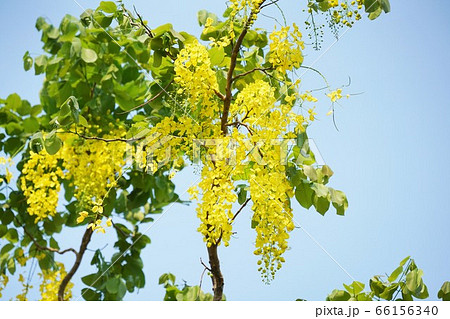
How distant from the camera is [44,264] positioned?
1966mm

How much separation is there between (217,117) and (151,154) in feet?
0.55

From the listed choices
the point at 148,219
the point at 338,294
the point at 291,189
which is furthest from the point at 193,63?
the point at 148,219

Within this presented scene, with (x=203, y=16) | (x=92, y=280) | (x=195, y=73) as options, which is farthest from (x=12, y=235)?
(x=195, y=73)

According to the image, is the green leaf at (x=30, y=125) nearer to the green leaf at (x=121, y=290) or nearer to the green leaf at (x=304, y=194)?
the green leaf at (x=121, y=290)

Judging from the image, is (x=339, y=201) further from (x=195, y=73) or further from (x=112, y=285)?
(x=112, y=285)

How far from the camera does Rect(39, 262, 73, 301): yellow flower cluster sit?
6.12ft

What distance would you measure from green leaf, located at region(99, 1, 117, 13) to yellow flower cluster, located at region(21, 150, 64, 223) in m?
0.52

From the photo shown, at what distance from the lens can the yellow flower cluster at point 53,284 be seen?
1866 millimetres

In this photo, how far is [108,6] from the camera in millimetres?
1438

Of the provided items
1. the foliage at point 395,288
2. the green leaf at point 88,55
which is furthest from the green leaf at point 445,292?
the green leaf at point 88,55

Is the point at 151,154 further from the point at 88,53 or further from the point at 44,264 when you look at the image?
the point at 44,264

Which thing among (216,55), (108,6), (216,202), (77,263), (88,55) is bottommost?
(216,202)

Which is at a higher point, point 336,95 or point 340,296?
point 336,95

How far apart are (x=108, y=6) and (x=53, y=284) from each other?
38.2 inches
